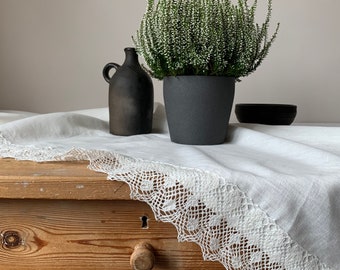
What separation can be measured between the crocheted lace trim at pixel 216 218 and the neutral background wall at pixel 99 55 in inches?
36.0

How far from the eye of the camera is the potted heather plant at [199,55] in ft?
1.78

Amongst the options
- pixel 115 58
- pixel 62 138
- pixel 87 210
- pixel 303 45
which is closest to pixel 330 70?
pixel 303 45

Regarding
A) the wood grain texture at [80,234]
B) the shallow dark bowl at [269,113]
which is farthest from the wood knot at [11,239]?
the shallow dark bowl at [269,113]

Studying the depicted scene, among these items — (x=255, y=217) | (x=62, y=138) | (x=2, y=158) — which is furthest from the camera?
(x=62, y=138)

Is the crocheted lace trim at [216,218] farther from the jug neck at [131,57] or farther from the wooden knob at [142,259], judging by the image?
the jug neck at [131,57]

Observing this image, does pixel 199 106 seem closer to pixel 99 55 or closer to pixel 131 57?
pixel 131 57

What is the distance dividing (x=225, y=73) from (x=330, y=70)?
87 cm

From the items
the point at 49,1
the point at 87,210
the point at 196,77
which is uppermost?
the point at 49,1

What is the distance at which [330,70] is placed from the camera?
131 centimetres

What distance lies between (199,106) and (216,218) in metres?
0.22

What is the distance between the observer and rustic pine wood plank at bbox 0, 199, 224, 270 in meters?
0.45

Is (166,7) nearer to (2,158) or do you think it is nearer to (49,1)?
(2,158)

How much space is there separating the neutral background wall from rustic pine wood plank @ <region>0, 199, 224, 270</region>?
888mm

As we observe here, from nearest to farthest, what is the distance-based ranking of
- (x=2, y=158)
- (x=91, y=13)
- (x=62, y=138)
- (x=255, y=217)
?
1. (x=255, y=217)
2. (x=2, y=158)
3. (x=62, y=138)
4. (x=91, y=13)
